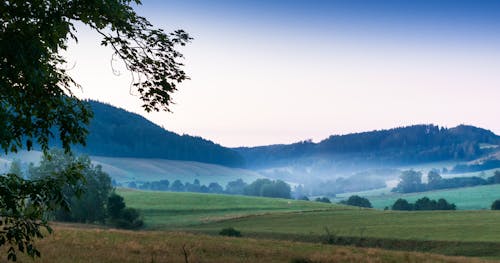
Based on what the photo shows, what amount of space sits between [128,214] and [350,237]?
1620 inches

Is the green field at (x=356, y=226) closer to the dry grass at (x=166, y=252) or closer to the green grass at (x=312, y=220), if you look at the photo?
the green grass at (x=312, y=220)

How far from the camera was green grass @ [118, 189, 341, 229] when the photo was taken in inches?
4397

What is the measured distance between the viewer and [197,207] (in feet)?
439

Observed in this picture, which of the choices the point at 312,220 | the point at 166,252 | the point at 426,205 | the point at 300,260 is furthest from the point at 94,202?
the point at 426,205

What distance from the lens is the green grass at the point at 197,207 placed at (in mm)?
111688

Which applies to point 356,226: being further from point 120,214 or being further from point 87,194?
point 87,194

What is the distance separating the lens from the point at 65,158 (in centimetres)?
11312

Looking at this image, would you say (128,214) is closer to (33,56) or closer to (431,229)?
(431,229)

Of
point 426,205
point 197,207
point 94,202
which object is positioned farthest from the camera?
point 426,205

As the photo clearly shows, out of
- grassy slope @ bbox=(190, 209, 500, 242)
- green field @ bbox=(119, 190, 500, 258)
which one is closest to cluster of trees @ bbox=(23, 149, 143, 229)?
green field @ bbox=(119, 190, 500, 258)

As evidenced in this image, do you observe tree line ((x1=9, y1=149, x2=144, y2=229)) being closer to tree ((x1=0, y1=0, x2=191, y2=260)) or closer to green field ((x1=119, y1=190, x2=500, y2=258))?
green field ((x1=119, y1=190, x2=500, y2=258))

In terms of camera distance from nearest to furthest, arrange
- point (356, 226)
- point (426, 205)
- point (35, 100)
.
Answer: point (35, 100) → point (356, 226) → point (426, 205)

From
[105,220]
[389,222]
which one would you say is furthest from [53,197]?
[105,220]

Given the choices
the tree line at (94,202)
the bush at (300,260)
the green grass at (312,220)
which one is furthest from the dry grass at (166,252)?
the tree line at (94,202)
